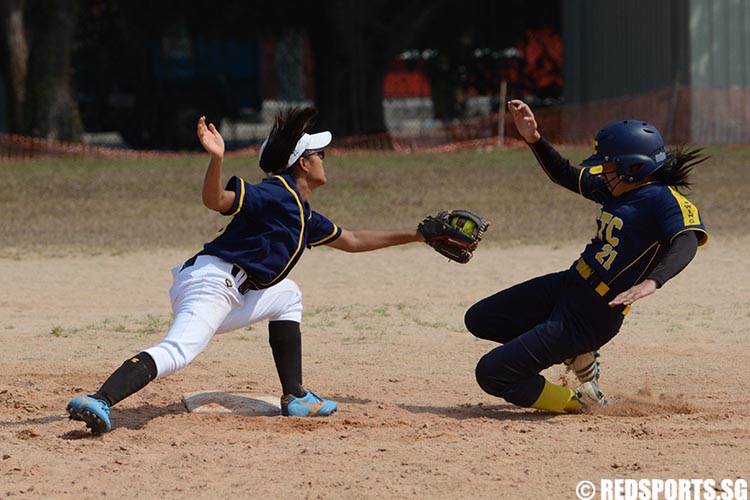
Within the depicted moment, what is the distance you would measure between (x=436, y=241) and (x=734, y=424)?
1.64 metres

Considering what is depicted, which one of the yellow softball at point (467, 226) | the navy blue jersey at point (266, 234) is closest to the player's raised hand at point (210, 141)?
→ the navy blue jersey at point (266, 234)

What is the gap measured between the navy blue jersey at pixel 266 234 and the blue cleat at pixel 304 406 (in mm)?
578

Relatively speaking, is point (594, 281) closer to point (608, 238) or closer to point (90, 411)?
point (608, 238)

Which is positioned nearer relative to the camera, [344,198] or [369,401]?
[369,401]

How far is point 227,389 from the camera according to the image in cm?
650

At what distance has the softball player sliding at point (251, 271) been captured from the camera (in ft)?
17.4

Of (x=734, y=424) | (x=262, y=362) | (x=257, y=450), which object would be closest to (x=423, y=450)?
(x=257, y=450)

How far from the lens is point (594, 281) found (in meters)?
5.82

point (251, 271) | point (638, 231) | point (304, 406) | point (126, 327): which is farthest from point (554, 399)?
point (126, 327)

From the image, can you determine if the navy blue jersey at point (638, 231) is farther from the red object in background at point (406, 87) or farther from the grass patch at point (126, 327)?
the red object in background at point (406, 87)

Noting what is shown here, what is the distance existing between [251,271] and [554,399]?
61.8 inches

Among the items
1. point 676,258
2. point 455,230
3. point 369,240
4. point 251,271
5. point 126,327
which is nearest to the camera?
point 676,258

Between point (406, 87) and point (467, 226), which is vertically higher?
point (467, 226)

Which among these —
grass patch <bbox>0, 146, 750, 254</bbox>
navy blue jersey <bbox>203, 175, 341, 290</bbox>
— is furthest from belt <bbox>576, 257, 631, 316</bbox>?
grass patch <bbox>0, 146, 750, 254</bbox>
